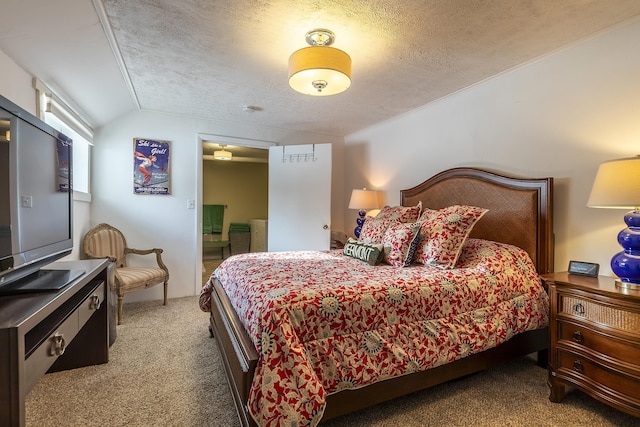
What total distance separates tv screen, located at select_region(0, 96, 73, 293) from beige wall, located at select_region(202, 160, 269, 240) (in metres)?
5.27

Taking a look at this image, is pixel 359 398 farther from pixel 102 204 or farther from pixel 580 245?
pixel 102 204

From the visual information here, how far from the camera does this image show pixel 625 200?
1.56 m

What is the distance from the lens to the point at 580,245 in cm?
211

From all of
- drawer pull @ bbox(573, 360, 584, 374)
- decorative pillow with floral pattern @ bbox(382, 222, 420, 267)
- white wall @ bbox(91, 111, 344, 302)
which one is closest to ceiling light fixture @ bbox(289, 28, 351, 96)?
decorative pillow with floral pattern @ bbox(382, 222, 420, 267)

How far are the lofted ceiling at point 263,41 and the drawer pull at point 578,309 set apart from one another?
1686 mm

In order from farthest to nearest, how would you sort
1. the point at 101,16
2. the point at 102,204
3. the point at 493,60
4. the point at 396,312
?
1. the point at 102,204
2. the point at 493,60
3. the point at 101,16
4. the point at 396,312

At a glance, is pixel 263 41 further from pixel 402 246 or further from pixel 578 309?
pixel 578 309

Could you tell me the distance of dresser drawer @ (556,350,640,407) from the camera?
1493 mm

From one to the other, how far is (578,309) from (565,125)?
1307 millimetres

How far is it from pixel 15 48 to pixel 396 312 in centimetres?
271

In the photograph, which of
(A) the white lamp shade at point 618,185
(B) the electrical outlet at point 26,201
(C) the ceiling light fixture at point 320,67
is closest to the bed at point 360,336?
(A) the white lamp shade at point 618,185

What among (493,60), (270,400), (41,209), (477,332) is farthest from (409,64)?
(41,209)

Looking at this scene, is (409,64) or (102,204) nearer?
(409,64)

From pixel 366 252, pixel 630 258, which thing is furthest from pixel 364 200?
pixel 630 258
